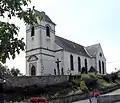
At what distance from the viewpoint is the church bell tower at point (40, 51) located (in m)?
50.5

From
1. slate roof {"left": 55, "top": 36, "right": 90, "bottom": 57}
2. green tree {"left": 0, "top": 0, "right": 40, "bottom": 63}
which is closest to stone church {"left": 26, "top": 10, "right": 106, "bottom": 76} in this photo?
slate roof {"left": 55, "top": 36, "right": 90, "bottom": 57}

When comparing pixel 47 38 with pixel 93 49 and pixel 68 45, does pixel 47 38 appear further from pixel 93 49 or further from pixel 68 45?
pixel 93 49

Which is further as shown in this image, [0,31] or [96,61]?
[96,61]

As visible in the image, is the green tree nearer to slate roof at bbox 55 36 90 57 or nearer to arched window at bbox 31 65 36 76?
arched window at bbox 31 65 36 76

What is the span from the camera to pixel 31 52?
52344mm

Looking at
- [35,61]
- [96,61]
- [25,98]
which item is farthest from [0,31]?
[96,61]

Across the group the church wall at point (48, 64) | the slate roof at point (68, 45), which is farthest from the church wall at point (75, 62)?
the church wall at point (48, 64)

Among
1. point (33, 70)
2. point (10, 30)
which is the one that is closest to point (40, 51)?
point (33, 70)

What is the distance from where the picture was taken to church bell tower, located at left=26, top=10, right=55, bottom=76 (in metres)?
50.5

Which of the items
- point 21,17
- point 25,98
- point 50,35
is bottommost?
point 25,98

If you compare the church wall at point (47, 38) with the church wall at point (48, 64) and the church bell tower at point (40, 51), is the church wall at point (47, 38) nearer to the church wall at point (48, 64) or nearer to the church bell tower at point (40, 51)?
the church bell tower at point (40, 51)

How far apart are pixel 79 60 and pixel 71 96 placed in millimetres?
29892

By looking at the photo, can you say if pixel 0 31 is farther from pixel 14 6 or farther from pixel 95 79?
pixel 95 79

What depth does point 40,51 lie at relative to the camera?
1992 inches
